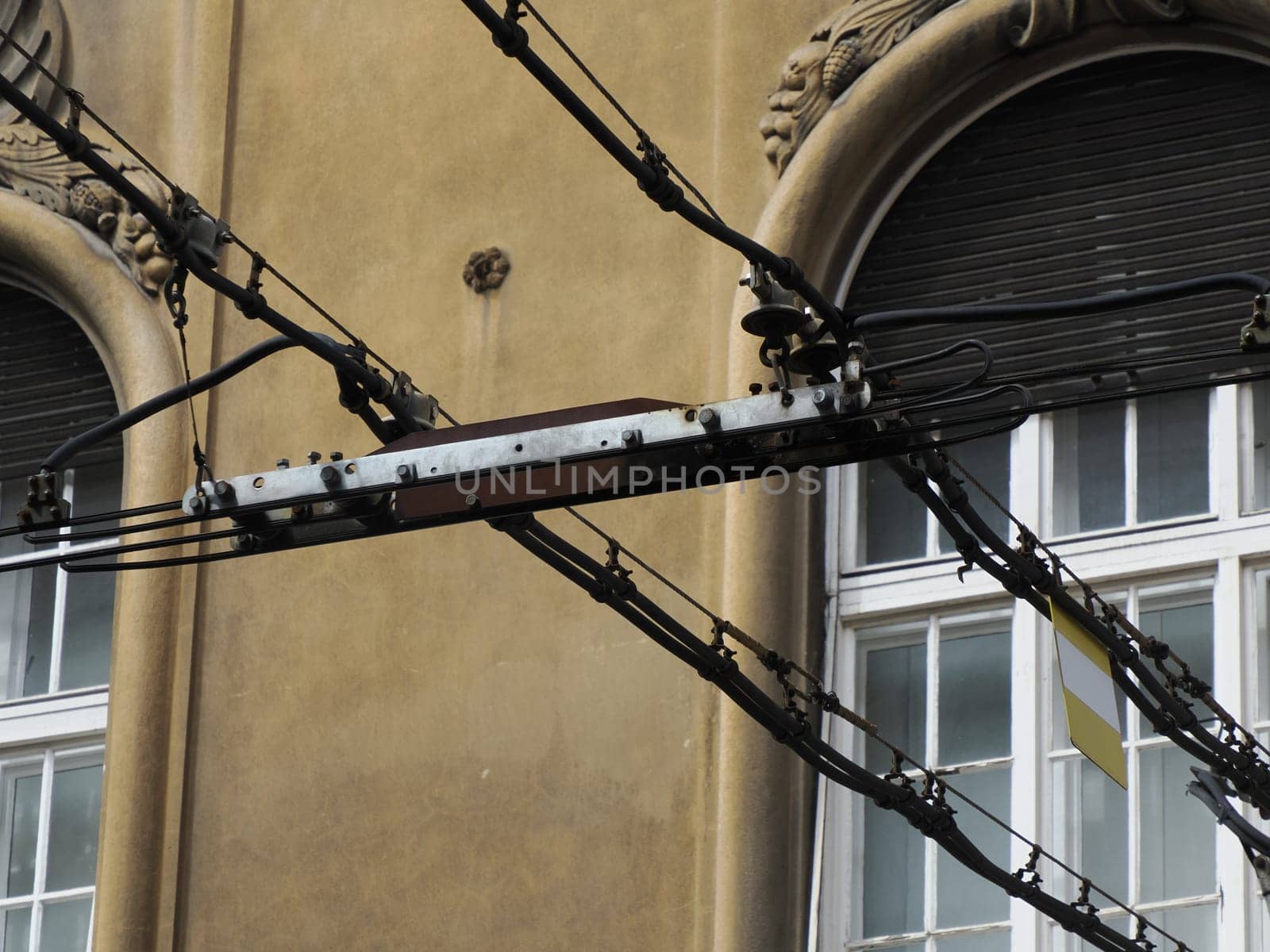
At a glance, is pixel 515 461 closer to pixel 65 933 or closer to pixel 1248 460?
pixel 1248 460

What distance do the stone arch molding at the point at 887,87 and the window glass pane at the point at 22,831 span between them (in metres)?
3.28

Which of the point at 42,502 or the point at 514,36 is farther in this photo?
the point at 42,502

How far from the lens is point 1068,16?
923 centimetres

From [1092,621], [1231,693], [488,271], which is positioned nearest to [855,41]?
[488,271]

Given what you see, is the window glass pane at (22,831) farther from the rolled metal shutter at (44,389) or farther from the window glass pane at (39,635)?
the rolled metal shutter at (44,389)

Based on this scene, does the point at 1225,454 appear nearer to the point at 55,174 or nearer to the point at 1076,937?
the point at 1076,937

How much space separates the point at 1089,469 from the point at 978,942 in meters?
1.63

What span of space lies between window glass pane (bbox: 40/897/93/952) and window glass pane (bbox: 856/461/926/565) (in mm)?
3132

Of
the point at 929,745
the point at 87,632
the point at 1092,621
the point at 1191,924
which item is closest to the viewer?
the point at 1092,621

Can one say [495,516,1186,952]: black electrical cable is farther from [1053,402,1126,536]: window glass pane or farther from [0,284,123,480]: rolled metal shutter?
[0,284,123,480]: rolled metal shutter

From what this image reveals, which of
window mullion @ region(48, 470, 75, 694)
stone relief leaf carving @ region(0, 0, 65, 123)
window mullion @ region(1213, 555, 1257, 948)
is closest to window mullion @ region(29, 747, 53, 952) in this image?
window mullion @ region(48, 470, 75, 694)

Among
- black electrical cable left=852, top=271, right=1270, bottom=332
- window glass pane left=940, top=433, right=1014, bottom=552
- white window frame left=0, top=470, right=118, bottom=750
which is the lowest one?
black electrical cable left=852, top=271, right=1270, bottom=332

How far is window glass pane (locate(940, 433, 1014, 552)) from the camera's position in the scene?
29.9ft

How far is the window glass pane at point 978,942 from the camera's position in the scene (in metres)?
8.49
